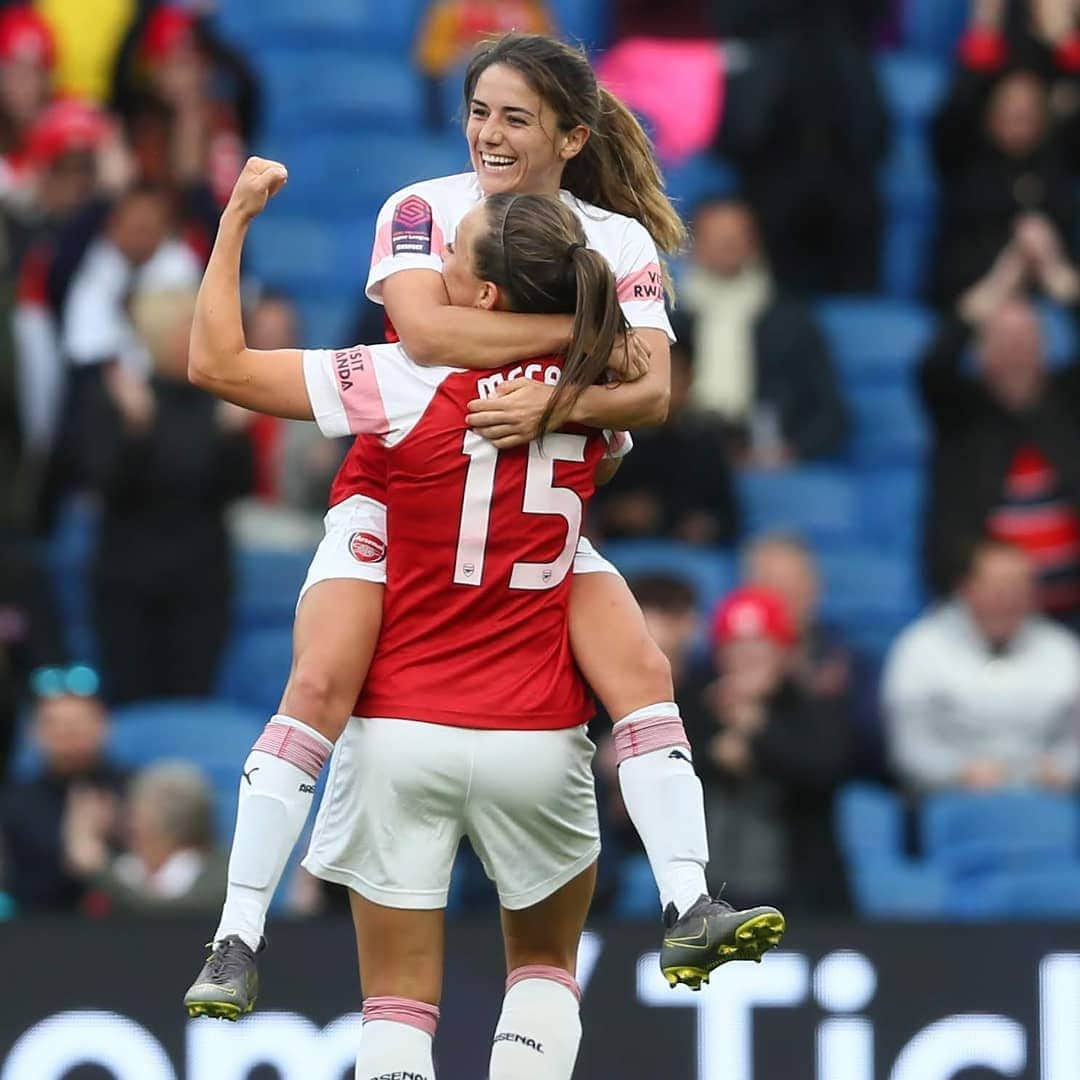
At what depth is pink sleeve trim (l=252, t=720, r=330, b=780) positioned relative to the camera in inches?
202

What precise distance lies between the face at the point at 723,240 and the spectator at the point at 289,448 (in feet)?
4.99

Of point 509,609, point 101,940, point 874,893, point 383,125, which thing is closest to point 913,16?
point 383,125

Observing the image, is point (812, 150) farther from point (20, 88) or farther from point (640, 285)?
point (640, 285)

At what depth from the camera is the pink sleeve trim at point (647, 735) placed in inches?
206

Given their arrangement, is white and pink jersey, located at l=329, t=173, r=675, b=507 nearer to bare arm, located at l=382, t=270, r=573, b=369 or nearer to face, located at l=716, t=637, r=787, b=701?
bare arm, located at l=382, t=270, r=573, b=369

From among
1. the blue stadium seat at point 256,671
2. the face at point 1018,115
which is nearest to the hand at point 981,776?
the blue stadium seat at point 256,671

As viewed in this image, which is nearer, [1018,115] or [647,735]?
[647,735]

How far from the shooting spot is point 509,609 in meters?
5.18

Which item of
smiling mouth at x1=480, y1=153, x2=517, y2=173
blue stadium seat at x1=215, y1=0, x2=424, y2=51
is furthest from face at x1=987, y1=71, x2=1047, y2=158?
smiling mouth at x1=480, y1=153, x2=517, y2=173

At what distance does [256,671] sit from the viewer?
983 centimetres

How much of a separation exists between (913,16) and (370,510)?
8.48 meters

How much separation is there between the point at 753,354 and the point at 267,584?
1.99 m

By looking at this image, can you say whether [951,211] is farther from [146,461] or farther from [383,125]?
[146,461]

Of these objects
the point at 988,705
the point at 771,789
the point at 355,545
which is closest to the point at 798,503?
the point at 988,705
